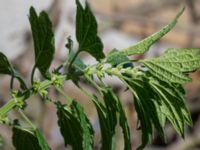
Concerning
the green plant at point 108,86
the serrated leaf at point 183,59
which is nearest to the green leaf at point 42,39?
the green plant at point 108,86

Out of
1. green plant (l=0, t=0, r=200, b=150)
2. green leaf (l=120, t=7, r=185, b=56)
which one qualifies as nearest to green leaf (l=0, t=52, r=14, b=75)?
green plant (l=0, t=0, r=200, b=150)

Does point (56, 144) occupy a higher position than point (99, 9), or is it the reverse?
point (99, 9)

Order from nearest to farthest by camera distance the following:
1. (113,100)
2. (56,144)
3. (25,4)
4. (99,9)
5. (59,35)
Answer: (113,100) → (56,144) → (25,4) → (59,35) → (99,9)

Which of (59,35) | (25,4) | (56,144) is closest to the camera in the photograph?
(56,144)

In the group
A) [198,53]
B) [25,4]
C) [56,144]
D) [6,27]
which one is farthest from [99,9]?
[198,53]

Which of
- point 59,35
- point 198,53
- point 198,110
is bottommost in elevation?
point 198,110

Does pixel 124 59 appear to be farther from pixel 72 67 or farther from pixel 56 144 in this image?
pixel 56 144
